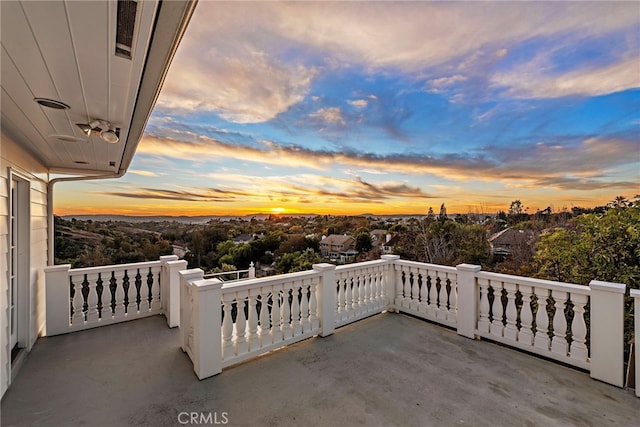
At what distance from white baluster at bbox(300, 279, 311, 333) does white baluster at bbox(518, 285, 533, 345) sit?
240 cm

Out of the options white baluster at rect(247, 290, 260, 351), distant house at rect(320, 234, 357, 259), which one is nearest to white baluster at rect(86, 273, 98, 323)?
white baluster at rect(247, 290, 260, 351)

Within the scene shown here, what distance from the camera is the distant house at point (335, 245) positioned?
30.9ft

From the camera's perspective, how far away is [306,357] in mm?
2830

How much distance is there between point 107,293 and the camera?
12.6 feet

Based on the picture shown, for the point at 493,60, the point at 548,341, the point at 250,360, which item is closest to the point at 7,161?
the point at 250,360

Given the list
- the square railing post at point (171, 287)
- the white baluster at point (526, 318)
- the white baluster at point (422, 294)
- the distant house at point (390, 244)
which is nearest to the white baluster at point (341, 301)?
the white baluster at point (422, 294)

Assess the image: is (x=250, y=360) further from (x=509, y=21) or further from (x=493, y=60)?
(x=493, y=60)

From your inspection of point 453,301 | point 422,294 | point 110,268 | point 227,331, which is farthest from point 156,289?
point 453,301

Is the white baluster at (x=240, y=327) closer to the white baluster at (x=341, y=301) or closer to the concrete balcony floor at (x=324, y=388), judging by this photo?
the concrete balcony floor at (x=324, y=388)

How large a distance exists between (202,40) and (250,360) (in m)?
4.40

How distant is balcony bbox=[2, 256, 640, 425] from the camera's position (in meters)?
2.02

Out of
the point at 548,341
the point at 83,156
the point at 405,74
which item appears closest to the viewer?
the point at 548,341

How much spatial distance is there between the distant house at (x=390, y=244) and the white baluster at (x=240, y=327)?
7.47m

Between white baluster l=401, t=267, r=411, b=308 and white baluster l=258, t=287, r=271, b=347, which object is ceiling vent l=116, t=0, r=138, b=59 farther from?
white baluster l=401, t=267, r=411, b=308
